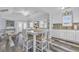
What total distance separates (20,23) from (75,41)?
0.70 m

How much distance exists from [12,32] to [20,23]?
0.15 metres

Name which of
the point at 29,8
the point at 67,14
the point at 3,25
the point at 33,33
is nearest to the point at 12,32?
the point at 3,25

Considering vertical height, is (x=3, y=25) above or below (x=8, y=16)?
below

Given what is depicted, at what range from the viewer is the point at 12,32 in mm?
1536

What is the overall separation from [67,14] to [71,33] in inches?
9.3
